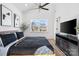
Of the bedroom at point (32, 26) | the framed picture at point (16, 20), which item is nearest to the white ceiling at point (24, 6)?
the bedroom at point (32, 26)

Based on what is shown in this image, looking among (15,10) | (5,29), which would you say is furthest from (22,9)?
(5,29)

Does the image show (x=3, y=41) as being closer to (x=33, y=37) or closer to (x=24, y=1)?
(x=33, y=37)

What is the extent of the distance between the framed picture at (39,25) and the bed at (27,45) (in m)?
0.15

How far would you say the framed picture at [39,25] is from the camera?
182 cm

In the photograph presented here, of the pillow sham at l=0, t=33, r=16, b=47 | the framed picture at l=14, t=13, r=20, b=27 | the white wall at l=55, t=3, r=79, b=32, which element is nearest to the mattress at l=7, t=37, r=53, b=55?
the pillow sham at l=0, t=33, r=16, b=47

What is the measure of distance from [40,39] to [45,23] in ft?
0.92

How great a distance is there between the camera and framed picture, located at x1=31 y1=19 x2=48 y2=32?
1821mm

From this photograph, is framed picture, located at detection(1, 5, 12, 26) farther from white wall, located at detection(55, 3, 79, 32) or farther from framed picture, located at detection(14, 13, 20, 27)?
white wall, located at detection(55, 3, 79, 32)

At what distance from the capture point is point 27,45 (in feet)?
5.74

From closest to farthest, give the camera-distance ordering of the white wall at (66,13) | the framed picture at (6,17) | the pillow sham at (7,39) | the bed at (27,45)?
the pillow sham at (7,39)
the bed at (27,45)
the framed picture at (6,17)
the white wall at (66,13)

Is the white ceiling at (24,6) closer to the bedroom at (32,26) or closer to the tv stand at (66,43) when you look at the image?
the bedroom at (32,26)

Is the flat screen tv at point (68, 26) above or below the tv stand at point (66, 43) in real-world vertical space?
above

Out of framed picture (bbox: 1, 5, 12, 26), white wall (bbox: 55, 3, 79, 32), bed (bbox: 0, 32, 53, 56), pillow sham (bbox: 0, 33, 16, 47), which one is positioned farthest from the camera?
white wall (bbox: 55, 3, 79, 32)

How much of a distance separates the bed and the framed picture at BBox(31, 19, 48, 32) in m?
0.15
